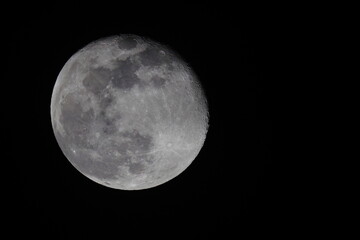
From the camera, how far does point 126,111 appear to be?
3277 mm

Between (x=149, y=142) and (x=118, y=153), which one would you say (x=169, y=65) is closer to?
(x=149, y=142)

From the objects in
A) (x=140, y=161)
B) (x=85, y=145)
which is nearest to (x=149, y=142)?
(x=140, y=161)

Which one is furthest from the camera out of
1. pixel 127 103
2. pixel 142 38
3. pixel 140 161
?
pixel 142 38

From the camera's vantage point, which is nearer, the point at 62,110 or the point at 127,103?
the point at 127,103

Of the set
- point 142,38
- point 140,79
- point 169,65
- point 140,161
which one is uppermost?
point 142,38

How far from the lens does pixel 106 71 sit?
11.0 feet

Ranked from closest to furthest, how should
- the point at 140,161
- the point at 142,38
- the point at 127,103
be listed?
the point at 127,103 → the point at 140,161 → the point at 142,38

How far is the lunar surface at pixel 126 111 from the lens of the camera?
3301 millimetres

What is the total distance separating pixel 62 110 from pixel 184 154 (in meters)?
1.42

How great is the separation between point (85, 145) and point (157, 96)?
93 cm

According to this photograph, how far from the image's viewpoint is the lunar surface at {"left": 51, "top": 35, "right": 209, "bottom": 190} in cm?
330

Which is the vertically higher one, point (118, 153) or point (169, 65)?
point (169, 65)

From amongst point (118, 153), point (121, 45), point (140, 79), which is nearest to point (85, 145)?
point (118, 153)

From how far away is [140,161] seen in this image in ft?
11.5
